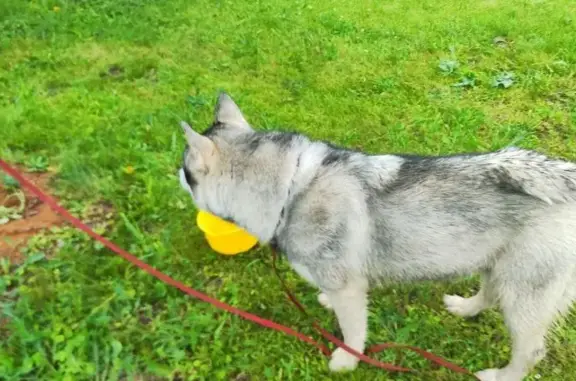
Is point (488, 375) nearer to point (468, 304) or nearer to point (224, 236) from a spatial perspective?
point (468, 304)

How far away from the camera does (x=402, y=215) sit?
9.27 feet

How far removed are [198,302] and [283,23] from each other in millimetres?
4040

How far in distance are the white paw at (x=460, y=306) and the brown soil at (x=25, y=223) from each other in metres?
2.73

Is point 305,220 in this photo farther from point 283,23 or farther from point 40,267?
point 283,23

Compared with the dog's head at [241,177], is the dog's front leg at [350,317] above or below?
below

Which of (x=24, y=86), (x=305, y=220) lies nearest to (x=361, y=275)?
(x=305, y=220)

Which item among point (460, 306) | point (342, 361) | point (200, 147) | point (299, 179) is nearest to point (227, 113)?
point (200, 147)

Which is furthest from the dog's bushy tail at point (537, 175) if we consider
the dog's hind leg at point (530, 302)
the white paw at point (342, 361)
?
the white paw at point (342, 361)

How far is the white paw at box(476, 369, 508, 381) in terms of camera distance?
3.19 metres

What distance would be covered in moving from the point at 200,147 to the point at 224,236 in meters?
1.00

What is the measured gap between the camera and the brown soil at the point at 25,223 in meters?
3.72

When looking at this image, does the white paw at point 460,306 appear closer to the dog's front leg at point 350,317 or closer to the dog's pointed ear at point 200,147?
the dog's front leg at point 350,317

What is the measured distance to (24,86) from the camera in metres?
5.22

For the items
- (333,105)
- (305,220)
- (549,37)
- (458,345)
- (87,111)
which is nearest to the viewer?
(305,220)
